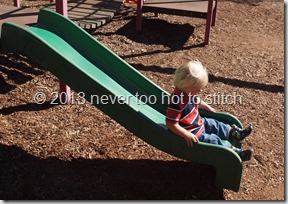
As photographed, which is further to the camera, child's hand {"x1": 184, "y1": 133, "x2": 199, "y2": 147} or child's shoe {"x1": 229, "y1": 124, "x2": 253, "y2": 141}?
child's shoe {"x1": 229, "y1": 124, "x2": 253, "y2": 141}

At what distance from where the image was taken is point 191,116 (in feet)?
11.0

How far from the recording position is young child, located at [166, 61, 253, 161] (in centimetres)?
315

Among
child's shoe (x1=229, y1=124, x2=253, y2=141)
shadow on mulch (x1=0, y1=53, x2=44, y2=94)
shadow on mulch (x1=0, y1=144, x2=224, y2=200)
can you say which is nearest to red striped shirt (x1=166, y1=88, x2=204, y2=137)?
child's shoe (x1=229, y1=124, x2=253, y2=141)

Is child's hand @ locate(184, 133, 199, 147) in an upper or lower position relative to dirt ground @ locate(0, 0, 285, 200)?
upper

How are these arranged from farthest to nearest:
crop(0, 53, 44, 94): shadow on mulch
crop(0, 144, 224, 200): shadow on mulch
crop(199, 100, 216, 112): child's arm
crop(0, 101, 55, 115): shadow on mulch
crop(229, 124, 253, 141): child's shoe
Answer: crop(0, 53, 44, 94): shadow on mulch < crop(0, 101, 55, 115): shadow on mulch < crop(199, 100, 216, 112): child's arm < crop(229, 124, 253, 141): child's shoe < crop(0, 144, 224, 200): shadow on mulch

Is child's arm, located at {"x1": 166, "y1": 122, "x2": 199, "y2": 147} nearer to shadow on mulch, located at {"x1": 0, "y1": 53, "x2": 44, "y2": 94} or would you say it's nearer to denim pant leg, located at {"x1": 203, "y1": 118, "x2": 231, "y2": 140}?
denim pant leg, located at {"x1": 203, "y1": 118, "x2": 231, "y2": 140}

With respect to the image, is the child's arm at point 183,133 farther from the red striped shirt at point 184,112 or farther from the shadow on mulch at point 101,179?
the shadow on mulch at point 101,179

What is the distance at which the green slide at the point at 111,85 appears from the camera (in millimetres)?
3293

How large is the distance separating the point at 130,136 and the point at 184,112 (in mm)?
1033

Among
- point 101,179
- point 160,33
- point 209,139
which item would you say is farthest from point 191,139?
point 160,33

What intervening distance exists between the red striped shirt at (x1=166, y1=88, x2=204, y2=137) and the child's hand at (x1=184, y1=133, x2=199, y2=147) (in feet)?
0.40

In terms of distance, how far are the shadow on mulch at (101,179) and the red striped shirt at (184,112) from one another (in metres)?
0.53

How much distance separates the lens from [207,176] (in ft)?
12.0

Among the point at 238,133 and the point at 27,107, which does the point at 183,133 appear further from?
the point at 27,107
